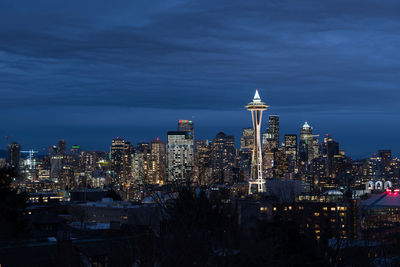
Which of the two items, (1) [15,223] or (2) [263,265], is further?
(1) [15,223]

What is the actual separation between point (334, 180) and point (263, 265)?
175803mm

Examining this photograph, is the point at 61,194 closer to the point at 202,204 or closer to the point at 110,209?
the point at 110,209

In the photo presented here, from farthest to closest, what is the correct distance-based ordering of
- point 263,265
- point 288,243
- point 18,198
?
point 18,198
point 288,243
point 263,265

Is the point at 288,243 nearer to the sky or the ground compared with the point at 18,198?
nearer to the ground

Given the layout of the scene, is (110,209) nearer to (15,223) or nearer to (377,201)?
(15,223)

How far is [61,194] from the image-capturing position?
129625 mm

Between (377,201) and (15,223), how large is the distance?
98.4 meters

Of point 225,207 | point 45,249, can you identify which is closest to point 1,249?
point 45,249

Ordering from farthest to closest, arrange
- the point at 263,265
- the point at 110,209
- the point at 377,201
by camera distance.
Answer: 1. the point at 377,201
2. the point at 110,209
3. the point at 263,265

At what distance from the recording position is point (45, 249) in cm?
1916

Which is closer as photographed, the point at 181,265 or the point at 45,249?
the point at 181,265

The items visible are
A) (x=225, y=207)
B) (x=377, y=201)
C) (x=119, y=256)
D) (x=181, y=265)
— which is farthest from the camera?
(x=377, y=201)

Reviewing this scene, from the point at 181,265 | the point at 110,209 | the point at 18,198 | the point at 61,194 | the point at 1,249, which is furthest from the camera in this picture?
the point at 61,194

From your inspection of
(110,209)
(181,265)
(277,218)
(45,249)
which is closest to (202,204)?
(277,218)
